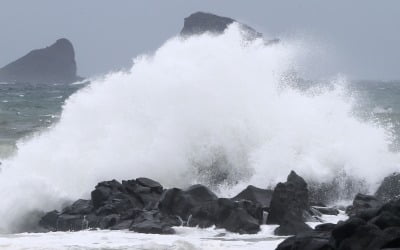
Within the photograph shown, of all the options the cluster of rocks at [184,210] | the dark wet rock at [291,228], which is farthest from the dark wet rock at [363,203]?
the dark wet rock at [291,228]

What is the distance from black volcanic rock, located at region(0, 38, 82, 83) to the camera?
5005 inches

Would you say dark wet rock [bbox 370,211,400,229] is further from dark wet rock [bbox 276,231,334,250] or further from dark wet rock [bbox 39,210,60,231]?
dark wet rock [bbox 39,210,60,231]

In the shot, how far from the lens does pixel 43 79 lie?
126 metres

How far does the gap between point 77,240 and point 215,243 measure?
6.74 feet

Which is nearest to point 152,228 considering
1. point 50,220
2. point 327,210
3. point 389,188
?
point 50,220

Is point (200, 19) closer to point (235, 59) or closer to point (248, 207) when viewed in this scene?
point (235, 59)

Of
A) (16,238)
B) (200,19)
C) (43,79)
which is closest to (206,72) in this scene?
(16,238)

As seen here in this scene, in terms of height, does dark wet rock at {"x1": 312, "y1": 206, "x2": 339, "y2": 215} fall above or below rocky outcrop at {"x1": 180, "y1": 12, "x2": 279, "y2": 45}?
below

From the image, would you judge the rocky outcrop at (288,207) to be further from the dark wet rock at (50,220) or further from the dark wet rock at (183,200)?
the dark wet rock at (50,220)

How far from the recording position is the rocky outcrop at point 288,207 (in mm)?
10883

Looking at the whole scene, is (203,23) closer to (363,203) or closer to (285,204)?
(363,203)

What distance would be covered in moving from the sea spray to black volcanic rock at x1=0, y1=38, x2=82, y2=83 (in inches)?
4278

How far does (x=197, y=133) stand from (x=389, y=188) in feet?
17.0

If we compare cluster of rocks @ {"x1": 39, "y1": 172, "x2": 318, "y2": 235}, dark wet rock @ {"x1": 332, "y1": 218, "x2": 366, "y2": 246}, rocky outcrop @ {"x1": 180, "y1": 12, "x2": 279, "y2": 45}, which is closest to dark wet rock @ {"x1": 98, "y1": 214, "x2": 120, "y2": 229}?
cluster of rocks @ {"x1": 39, "y1": 172, "x2": 318, "y2": 235}
